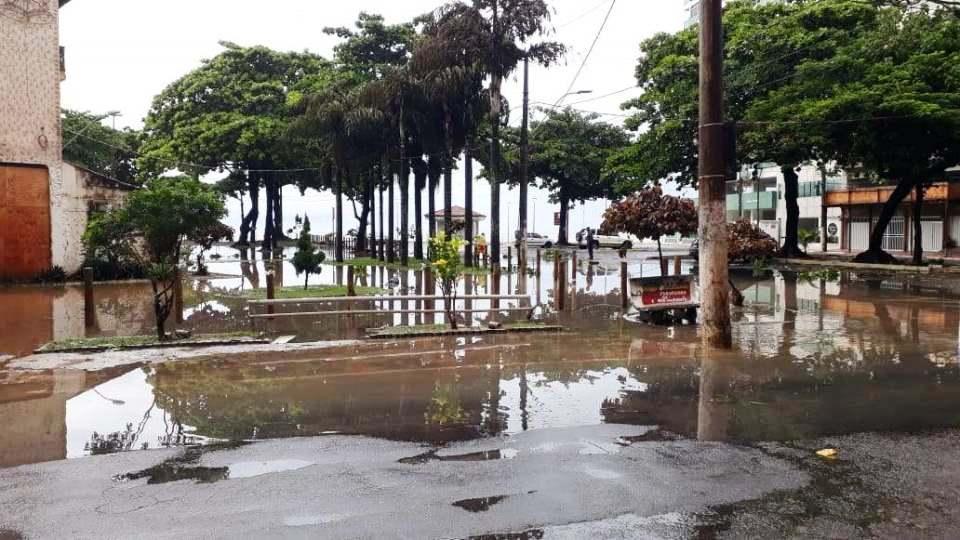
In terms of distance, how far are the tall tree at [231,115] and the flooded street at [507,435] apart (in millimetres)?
37478

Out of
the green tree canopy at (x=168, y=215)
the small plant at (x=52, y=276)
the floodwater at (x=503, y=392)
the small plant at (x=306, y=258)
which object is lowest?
the floodwater at (x=503, y=392)

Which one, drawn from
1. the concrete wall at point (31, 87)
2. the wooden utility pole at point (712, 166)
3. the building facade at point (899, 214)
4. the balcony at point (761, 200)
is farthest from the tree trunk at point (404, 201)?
the balcony at point (761, 200)

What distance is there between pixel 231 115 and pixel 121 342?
38.3 meters

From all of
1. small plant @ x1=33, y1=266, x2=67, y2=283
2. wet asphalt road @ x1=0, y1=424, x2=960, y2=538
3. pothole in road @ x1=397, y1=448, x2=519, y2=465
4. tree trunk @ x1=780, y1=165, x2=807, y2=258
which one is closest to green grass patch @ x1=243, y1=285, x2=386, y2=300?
small plant @ x1=33, y1=266, x2=67, y2=283

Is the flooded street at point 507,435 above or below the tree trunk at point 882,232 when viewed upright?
below

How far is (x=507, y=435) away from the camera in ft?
24.4

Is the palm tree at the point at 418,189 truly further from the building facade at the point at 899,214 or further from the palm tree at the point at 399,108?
the building facade at the point at 899,214

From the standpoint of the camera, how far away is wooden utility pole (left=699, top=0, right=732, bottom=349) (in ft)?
39.0

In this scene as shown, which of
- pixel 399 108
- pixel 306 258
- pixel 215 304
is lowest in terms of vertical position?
pixel 215 304

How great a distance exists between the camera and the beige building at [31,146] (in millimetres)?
25188

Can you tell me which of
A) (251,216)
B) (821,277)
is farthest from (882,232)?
(251,216)

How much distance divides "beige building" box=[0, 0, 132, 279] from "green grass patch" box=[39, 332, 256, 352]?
1445 centimetres

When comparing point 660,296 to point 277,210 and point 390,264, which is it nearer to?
point 390,264

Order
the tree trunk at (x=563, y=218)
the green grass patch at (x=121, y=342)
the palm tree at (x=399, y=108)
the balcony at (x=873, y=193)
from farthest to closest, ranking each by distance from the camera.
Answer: the tree trunk at (x=563, y=218), the balcony at (x=873, y=193), the palm tree at (x=399, y=108), the green grass patch at (x=121, y=342)
